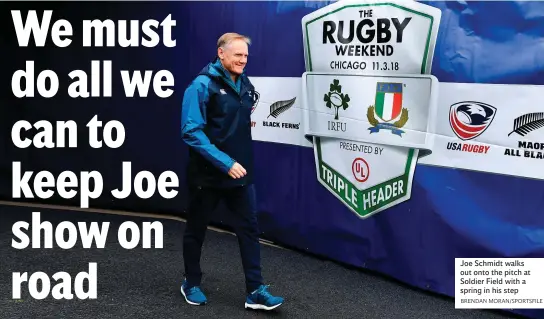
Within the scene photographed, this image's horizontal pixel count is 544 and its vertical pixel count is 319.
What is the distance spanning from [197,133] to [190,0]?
3212 mm

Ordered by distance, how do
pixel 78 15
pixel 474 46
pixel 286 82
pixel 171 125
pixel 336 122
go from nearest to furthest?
pixel 474 46
pixel 336 122
pixel 286 82
pixel 171 125
pixel 78 15

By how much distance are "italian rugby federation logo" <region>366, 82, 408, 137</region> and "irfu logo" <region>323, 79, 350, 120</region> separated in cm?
25

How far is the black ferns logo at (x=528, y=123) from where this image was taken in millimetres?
4434

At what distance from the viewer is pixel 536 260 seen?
457 centimetres

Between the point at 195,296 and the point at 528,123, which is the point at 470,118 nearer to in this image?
the point at 528,123

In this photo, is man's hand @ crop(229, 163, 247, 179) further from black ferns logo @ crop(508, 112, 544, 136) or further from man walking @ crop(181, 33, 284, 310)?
black ferns logo @ crop(508, 112, 544, 136)

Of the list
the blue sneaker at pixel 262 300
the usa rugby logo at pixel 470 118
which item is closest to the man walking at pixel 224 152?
the blue sneaker at pixel 262 300

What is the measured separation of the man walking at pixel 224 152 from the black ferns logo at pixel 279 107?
1545 mm

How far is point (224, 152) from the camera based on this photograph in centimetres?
447

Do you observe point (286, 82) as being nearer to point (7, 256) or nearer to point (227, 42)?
point (227, 42)

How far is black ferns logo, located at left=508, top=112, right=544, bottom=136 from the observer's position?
4.43 meters

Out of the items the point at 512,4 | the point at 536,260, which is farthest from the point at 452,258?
the point at 512,4

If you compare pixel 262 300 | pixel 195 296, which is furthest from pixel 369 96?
pixel 195 296

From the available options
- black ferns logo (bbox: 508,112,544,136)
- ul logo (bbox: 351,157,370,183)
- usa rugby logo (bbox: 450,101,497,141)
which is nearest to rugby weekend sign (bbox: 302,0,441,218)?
ul logo (bbox: 351,157,370,183)
